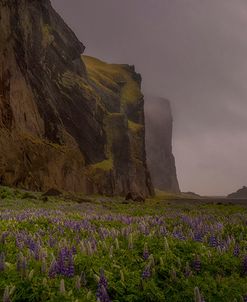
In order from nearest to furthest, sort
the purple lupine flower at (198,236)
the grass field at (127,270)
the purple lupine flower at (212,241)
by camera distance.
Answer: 1. the grass field at (127,270)
2. the purple lupine flower at (212,241)
3. the purple lupine flower at (198,236)

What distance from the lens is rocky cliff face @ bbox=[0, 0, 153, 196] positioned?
46562 mm

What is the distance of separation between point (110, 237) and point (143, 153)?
324 feet

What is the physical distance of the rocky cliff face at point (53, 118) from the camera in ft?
153

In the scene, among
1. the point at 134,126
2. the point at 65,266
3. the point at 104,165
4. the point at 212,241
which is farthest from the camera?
the point at 134,126

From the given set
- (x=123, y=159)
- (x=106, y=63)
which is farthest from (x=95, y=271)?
(x=106, y=63)

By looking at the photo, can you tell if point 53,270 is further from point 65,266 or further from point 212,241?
point 212,241

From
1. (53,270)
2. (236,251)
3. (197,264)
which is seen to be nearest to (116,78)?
(236,251)

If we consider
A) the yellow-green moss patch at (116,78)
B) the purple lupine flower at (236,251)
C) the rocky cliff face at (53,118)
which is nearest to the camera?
the purple lupine flower at (236,251)

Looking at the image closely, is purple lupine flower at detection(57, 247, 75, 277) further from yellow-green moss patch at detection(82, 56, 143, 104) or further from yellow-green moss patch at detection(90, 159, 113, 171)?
yellow-green moss patch at detection(82, 56, 143, 104)

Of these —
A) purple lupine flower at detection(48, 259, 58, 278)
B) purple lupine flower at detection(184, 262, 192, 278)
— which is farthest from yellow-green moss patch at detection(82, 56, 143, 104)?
purple lupine flower at detection(48, 259, 58, 278)

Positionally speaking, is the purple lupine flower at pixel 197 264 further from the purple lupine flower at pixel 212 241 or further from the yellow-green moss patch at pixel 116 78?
the yellow-green moss patch at pixel 116 78

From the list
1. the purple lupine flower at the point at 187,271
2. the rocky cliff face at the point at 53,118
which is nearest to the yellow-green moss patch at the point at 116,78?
the rocky cliff face at the point at 53,118

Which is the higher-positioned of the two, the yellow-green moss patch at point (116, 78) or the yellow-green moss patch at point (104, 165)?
the yellow-green moss patch at point (116, 78)

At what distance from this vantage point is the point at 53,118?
59.7 metres
